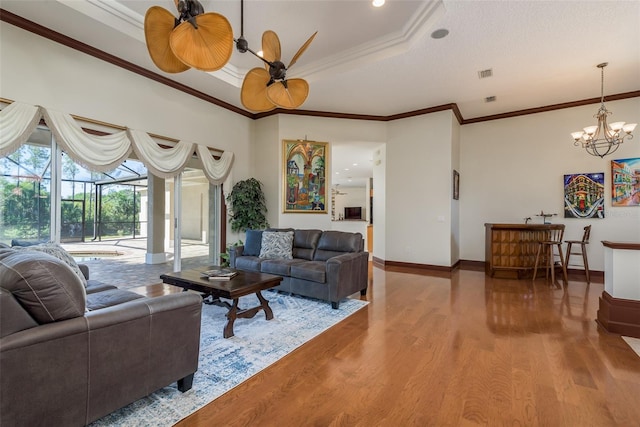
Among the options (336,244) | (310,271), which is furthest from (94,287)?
(336,244)

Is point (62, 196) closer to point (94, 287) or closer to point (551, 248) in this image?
point (94, 287)

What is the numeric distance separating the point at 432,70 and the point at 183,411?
16.4 feet

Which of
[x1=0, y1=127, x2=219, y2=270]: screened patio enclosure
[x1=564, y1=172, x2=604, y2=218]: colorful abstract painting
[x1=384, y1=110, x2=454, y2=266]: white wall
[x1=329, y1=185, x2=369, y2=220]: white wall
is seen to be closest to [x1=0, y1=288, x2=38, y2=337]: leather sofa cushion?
[x1=0, y1=127, x2=219, y2=270]: screened patio enclosure

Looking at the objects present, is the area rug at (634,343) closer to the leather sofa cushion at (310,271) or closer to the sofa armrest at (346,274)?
the sofa armrest at (346,274)

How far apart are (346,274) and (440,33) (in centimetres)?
317

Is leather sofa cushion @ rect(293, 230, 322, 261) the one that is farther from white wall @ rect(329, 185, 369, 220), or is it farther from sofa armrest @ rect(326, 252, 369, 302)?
white wall @ rect(329, 185, 369, 220)

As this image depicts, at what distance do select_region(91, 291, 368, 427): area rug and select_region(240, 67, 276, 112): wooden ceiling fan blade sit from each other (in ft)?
7.52

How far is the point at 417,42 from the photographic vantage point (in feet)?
12.3

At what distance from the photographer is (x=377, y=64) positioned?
4289mm

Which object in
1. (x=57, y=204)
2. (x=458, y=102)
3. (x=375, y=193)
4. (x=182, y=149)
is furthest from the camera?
(x=375, y=193)

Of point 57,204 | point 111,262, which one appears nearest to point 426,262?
point 57,204

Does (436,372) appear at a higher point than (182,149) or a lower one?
lower

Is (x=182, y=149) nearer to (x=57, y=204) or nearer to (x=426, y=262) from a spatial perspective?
(x=57, y=204)

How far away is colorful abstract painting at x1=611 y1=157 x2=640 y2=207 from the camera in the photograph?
527 centimetres
